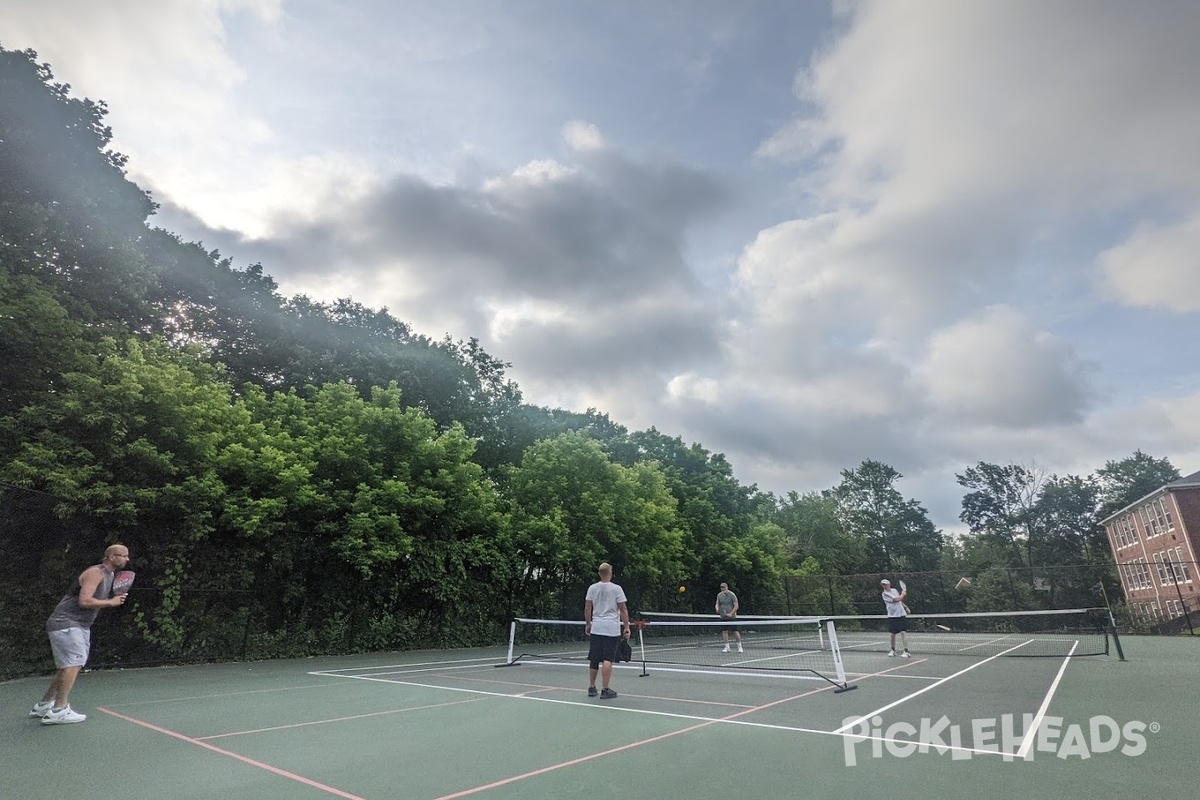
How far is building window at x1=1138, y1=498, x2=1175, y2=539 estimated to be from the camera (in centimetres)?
4328

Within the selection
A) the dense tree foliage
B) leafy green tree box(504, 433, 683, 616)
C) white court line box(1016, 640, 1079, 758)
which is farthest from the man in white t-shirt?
leafy green tree box(504, 433, 683, 616)

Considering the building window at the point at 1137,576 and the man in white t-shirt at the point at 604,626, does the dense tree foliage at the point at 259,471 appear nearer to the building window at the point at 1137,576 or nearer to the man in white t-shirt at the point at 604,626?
the man in white t-shirt at the point at 604,626

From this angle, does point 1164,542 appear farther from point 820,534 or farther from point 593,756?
point 593,756

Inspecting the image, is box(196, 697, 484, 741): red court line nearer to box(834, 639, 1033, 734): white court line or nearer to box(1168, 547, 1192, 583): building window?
box(834, 639, 1033, 734): white court line

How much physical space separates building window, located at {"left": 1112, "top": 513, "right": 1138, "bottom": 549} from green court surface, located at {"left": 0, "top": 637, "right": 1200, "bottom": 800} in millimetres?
54976

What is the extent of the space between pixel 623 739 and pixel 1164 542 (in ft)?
186

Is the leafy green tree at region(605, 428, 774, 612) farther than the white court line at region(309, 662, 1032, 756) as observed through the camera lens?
Yes

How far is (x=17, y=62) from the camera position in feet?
58.6

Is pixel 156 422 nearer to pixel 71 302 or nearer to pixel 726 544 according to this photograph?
pixel 71 302

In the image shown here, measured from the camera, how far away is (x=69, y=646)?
632 cm

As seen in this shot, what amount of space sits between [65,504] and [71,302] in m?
8.73

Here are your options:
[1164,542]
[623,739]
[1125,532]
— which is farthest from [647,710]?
[1125,532]

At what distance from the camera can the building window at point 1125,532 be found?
51312 mm

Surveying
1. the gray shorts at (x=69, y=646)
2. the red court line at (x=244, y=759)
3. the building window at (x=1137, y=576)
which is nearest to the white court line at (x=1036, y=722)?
the red court line at (x=244, y=759)
